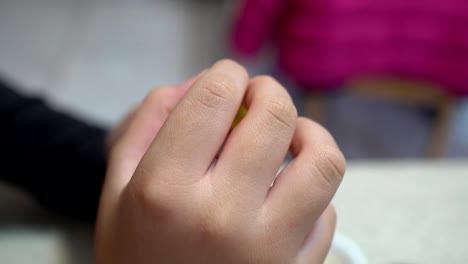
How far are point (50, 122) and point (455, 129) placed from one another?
4.48 ft

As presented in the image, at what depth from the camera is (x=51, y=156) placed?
0.54 meters

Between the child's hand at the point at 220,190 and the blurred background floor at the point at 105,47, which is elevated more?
the child's hand at the point at 220,190

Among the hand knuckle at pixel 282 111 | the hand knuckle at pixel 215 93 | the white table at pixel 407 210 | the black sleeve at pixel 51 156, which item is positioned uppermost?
the hand knuckle at pixel 215 93

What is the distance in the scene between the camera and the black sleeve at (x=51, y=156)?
0.50 metres

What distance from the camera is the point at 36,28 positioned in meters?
1.87

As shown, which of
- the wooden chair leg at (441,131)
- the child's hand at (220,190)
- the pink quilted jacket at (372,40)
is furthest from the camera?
the wooden chair leg at (441,131)

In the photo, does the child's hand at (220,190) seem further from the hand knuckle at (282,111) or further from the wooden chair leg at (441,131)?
the wooden chair leg at (441,131)

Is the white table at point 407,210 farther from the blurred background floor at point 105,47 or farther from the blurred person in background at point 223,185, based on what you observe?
the blurred background floor at point 105,47

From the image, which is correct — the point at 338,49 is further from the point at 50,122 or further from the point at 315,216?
the point at 315,216

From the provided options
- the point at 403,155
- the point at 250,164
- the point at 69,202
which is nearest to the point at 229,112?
the point at 250,164

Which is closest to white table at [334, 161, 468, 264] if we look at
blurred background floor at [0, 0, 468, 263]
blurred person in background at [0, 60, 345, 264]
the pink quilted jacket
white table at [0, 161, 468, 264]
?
white table at [0, 161, 468, 264]

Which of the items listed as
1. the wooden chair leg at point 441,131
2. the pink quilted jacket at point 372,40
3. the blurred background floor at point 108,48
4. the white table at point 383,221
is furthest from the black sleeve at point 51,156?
the wooden chair leg at point 441,131

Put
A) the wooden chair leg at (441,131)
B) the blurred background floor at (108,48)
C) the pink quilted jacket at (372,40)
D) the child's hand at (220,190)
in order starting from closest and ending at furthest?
the child's hand at (220,190) → the pink quilted jacket at (372,40) → the wooden chair leg at (441,131) → the blurred background floor at (108,48)

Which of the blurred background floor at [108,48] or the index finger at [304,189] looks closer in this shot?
the index finger at [304,189]
